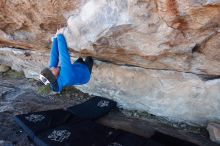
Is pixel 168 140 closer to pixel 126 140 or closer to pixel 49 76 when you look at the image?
pixel 126 140

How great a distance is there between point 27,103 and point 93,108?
4.82ft

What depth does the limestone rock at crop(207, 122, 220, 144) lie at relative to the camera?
4.60 metres

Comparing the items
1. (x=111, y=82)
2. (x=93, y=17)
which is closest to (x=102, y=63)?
(x=111, y=82)

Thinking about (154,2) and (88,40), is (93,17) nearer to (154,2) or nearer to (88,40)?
(88,40)

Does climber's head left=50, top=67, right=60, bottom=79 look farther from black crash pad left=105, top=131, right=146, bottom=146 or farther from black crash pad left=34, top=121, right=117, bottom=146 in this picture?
black crash pad left=105, top=131, right=146, bottom=146

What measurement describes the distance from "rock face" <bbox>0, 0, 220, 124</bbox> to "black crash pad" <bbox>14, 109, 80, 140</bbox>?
1.12 m

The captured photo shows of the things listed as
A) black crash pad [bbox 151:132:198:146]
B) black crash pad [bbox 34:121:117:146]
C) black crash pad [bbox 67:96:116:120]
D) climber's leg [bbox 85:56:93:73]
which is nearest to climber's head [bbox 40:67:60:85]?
black crash pad [bbox 34:121:117:146]

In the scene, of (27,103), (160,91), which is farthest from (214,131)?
(27,103)

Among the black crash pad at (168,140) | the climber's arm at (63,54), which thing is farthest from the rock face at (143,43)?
the black crash pad at (168,140)

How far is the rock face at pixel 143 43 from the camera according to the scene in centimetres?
374

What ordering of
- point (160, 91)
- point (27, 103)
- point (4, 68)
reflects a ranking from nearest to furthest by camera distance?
point (160, 91), point (27, 103), point (4, 68)

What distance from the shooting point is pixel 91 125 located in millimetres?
4969

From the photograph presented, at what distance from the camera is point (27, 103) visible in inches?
239

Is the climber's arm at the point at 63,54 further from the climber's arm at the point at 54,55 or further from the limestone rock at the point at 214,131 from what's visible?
the limestone rock at the point at 214,131
